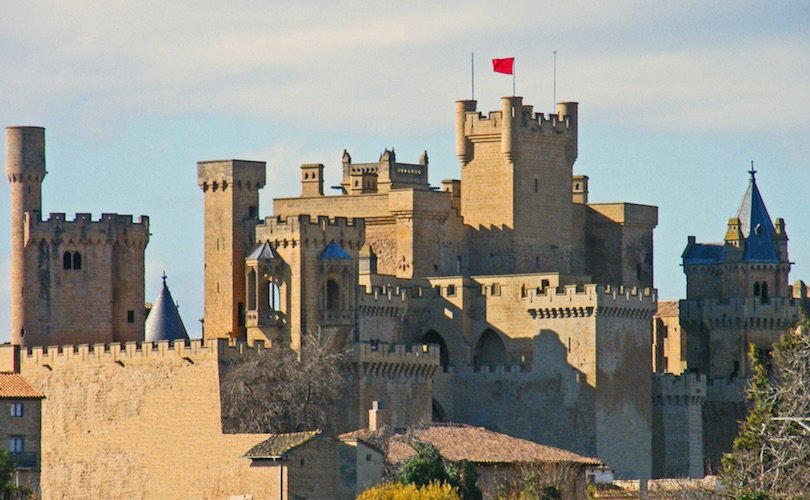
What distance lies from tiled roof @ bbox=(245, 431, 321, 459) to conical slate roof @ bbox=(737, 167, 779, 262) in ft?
97.4

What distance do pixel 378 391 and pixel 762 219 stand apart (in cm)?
2274

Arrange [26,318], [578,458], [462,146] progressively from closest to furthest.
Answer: [578,458]
[26,318]
[462,146]

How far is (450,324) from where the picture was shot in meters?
114

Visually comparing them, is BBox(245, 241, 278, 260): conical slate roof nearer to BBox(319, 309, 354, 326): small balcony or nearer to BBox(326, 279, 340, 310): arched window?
BBox(326, 279, 340, 310): arched window

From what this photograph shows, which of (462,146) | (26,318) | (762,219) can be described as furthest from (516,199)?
(26,318)

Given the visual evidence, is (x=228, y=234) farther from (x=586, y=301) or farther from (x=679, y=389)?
(x=679, y=389)

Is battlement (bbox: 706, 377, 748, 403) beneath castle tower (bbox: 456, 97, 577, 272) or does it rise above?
beneath

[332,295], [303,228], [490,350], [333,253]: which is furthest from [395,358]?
[490,350]

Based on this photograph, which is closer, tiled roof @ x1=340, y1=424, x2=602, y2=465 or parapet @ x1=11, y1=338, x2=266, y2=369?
tiled roof @ x1=340, y1=424, x2=602, y2=465

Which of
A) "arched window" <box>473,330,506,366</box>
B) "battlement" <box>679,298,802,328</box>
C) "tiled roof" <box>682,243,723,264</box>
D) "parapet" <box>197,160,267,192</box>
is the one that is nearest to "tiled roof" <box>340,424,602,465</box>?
"arched window" <box>473,330,506,366</box>

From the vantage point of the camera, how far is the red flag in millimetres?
118438

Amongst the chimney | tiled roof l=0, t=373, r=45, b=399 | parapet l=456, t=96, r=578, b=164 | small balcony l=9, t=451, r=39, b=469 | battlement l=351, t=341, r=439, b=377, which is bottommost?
small balcony l=9, t=451, r=39, b=469

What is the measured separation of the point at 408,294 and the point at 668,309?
3287 centimetres

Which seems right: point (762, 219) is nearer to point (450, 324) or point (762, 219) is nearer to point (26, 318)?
point (450, 324)
